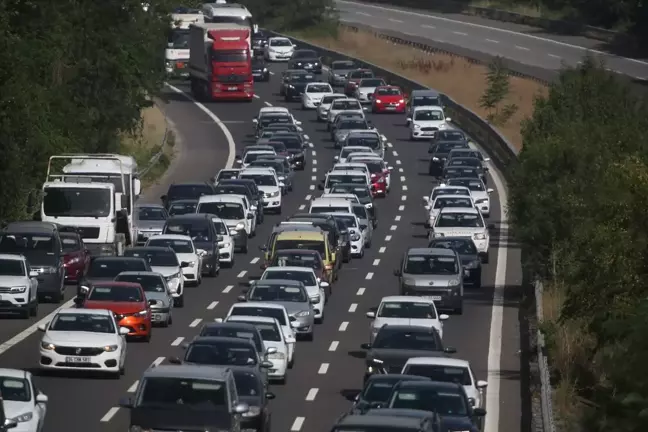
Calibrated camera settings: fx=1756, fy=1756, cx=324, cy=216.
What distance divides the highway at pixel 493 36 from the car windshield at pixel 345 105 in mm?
20263

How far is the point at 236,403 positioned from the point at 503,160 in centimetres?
5045

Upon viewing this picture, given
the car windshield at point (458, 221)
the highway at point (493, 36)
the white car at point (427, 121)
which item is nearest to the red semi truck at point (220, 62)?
the white car at point (427, 121)

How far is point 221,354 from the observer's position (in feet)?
92.8

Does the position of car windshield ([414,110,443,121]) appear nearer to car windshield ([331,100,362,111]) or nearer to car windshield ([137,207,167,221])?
car windshield ([331,100,362,111])

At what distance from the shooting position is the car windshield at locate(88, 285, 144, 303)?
3525 centimetres

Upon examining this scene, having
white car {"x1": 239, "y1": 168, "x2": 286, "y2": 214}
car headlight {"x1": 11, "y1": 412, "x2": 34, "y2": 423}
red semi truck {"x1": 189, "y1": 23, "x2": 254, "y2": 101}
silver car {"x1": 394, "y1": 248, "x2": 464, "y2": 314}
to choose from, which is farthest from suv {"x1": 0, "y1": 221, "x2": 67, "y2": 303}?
red semi truck {"x1": 189, "y1": 23, "x2": 254, "y2": 101}

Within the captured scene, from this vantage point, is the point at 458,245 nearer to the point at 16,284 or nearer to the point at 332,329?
the point at 332,329

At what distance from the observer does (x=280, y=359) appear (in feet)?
104

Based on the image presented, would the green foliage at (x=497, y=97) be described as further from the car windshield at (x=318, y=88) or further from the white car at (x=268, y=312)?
the white car at (x=268, y=312)

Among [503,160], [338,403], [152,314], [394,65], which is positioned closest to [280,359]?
[338,403]

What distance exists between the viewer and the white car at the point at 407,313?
35.8 m

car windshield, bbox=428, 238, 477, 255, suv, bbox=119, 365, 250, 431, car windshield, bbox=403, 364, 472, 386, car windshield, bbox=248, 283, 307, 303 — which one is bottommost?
car windshield, bbox=428, 238, 477, 255

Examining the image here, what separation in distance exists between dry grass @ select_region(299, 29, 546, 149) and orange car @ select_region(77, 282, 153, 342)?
43.3 meters

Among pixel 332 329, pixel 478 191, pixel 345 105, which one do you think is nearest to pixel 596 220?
pixel 332 329
